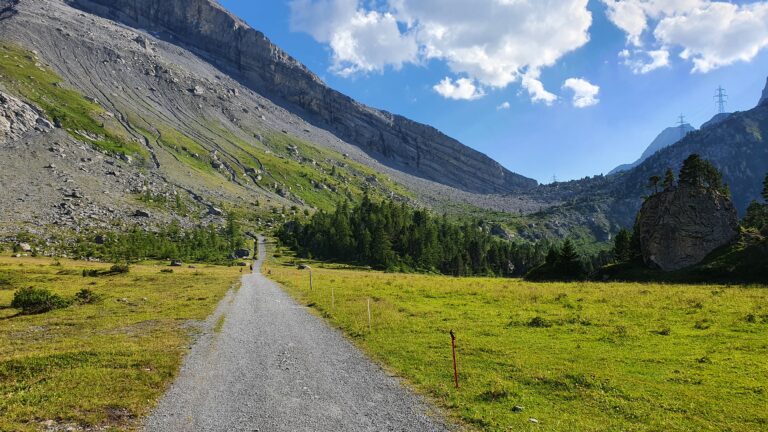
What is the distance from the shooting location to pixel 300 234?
145 metres

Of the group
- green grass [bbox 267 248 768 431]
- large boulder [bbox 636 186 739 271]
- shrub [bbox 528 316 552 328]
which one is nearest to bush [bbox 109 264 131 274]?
green grass [bbox 267 248 768 431]

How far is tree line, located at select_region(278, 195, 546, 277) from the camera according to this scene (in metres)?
116

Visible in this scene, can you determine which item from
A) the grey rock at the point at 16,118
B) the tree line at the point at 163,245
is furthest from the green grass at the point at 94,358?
the grey rock at the point at 16,118

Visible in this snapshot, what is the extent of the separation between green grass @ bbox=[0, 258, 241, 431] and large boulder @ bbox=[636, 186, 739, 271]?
218 ft

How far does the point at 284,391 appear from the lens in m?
13.9

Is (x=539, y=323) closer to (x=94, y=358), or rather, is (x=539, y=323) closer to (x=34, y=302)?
(x=94, y=358)

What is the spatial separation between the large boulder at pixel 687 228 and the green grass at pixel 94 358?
66499 millimetres

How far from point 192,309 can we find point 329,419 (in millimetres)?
24982

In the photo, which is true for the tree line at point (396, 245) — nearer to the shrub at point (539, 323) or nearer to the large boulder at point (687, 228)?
the large boulder at point (687, 228)

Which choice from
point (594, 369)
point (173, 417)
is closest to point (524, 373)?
point (594, 369)

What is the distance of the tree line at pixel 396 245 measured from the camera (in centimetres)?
11569

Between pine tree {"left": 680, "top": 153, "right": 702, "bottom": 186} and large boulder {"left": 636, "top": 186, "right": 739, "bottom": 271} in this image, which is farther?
pine tree {"left": 680, "top": 153, "right": 702, "bottom": 186}

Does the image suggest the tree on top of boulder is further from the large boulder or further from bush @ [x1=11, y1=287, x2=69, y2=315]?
bush @ [x1=11, y1=287, x2=69, y2=315]

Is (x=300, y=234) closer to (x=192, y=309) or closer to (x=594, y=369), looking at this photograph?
(x=192, y=309)
